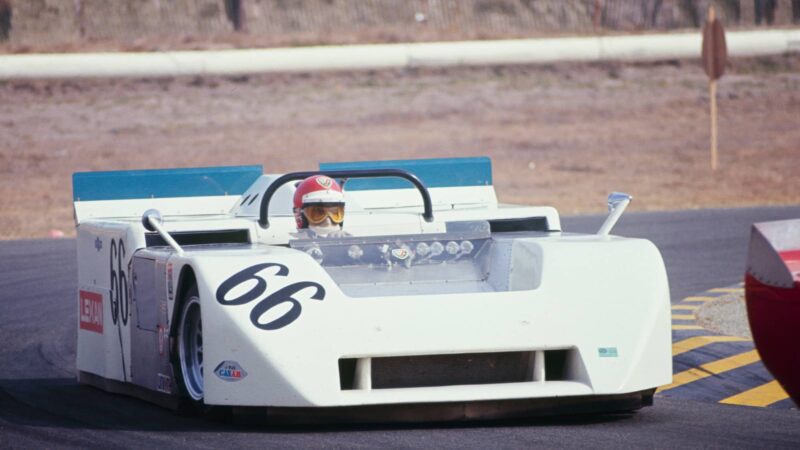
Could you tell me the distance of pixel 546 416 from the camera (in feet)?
26.6

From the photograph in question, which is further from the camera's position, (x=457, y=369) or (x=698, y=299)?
(x=698, y=299)

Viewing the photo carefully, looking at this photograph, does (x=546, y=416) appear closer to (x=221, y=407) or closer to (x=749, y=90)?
(x=221, y=407)

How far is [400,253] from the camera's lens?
858 centimetres

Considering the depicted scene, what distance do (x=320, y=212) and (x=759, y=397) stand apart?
2.68m

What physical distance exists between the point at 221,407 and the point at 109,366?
1786 mm

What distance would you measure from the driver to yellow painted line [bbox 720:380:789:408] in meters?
2.37

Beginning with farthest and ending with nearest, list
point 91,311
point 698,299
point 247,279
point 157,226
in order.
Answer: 1. point 698,299
2. point 91,311
3. point 157,226
4. point 247,279

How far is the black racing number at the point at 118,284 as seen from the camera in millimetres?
9195

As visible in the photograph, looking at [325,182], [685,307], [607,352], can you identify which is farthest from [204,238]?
[685,307]

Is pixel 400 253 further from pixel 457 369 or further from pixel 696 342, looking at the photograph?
pixel 696 342

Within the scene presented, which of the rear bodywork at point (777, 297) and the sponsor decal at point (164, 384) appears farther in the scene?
the sponsor decal at point (164, 384)

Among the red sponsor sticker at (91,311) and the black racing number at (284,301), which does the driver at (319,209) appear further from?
the red sponsor sticker at (91,311)

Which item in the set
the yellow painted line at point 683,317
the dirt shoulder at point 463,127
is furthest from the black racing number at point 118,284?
the dirt shoulder at point 463,127

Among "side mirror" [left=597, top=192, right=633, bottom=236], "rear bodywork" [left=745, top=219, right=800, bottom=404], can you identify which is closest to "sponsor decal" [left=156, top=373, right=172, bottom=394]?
"side mirror" [left=597, top=192, right=633, bottom=236]
